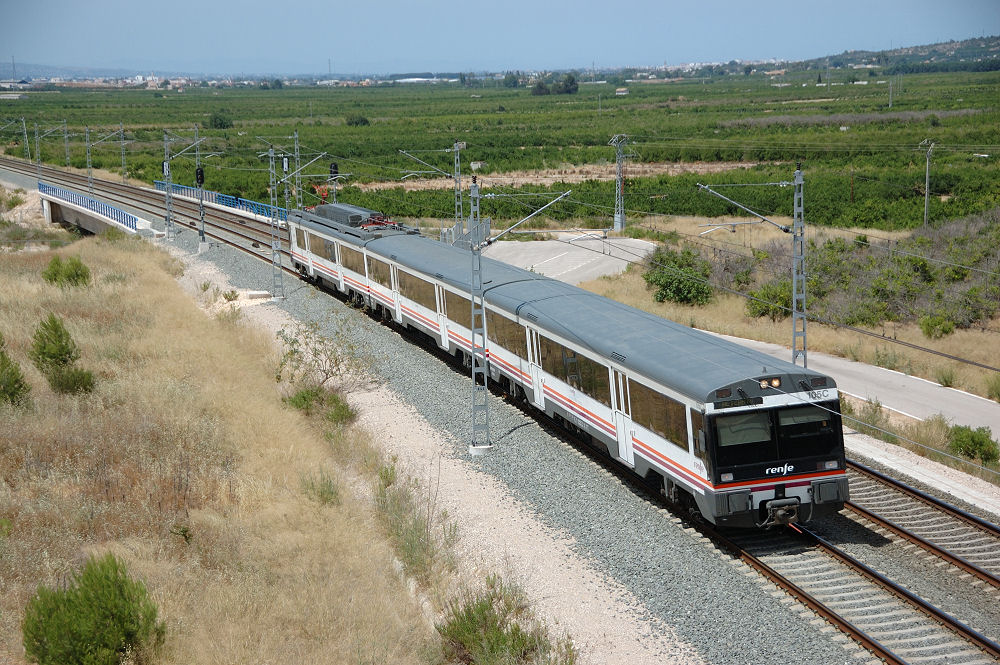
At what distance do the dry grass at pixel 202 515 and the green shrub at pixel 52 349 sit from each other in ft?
1.65

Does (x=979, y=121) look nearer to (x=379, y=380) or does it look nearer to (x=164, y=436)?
(x=379, y=380)

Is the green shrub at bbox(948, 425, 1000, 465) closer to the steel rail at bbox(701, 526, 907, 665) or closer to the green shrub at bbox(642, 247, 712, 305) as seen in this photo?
the steel rail at bbox(701, 526, 907, 665)

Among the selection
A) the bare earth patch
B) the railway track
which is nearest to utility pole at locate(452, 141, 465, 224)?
the railway track

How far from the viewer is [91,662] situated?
10930 mm

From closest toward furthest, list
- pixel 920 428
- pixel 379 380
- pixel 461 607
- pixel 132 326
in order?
pixel 461 607 → pixel 920 428 → pixel 379 380 → pixel 132 326

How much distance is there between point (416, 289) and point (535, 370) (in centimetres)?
809

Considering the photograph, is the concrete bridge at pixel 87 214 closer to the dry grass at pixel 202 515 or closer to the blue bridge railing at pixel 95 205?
the blue bridge railing at pixel 95 205

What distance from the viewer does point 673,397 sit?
1529 cm

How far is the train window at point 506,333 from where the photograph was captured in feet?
70.5

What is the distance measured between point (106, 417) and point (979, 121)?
111 meters

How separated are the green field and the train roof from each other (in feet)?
26.9

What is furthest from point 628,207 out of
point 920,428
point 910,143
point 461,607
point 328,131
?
point 328,131

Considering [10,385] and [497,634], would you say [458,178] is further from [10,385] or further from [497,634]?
[497,634]

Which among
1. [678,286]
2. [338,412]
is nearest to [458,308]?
[338,412]
